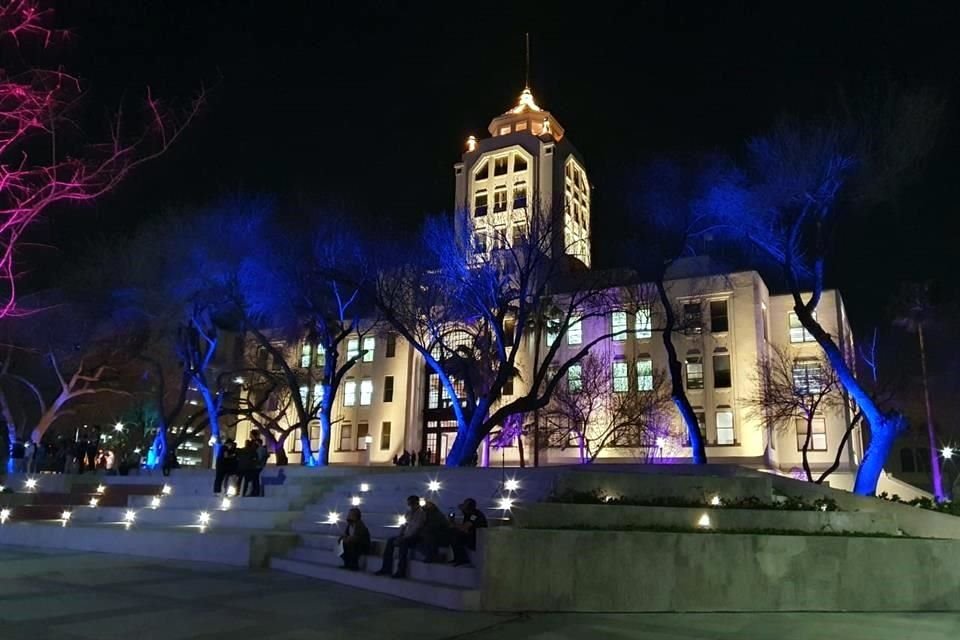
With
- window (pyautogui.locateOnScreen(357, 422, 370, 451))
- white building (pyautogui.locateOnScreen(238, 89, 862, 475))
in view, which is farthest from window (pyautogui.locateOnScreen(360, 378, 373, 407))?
window (pyautogui.locateOnScreen(357, 422, 370, 451))

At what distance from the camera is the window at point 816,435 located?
43.1 metres

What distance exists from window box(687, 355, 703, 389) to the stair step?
1486 inches

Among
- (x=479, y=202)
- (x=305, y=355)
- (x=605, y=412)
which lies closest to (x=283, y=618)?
(x=605, y=412)

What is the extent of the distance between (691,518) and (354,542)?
581 cm

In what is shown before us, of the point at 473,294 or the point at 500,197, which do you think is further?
the point at 500,197

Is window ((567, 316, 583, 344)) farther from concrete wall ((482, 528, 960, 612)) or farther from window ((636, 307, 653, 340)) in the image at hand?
concrete wall ((482, 528, 960, 612))

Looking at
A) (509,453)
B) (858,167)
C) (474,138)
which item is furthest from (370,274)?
(474,138)

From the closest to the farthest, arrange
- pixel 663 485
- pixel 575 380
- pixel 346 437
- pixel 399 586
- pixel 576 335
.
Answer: pixel 399 586 < pixel 663 485 < pixel 575 380 < pixel 576 335 < pixel 346 437

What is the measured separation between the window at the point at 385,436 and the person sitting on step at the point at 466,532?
143ft

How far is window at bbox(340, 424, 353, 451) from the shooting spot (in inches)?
2179

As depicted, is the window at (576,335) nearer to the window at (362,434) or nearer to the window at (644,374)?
the window at (644,374)

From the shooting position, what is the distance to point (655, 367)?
148 feet

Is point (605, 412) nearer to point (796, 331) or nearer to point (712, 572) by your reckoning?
point (796, 331)

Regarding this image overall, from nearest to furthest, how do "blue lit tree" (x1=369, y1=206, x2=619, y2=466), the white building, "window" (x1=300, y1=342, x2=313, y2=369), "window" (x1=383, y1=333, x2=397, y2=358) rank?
1. "blue lit tree" (x1=369, y1=206, x2=619, y2=466)
2. "window" (x1=300, y1=342, x2=313, y2=369)
3. the white building
4. "window" (x1=383, y1=333, x2=397, y2=358)
